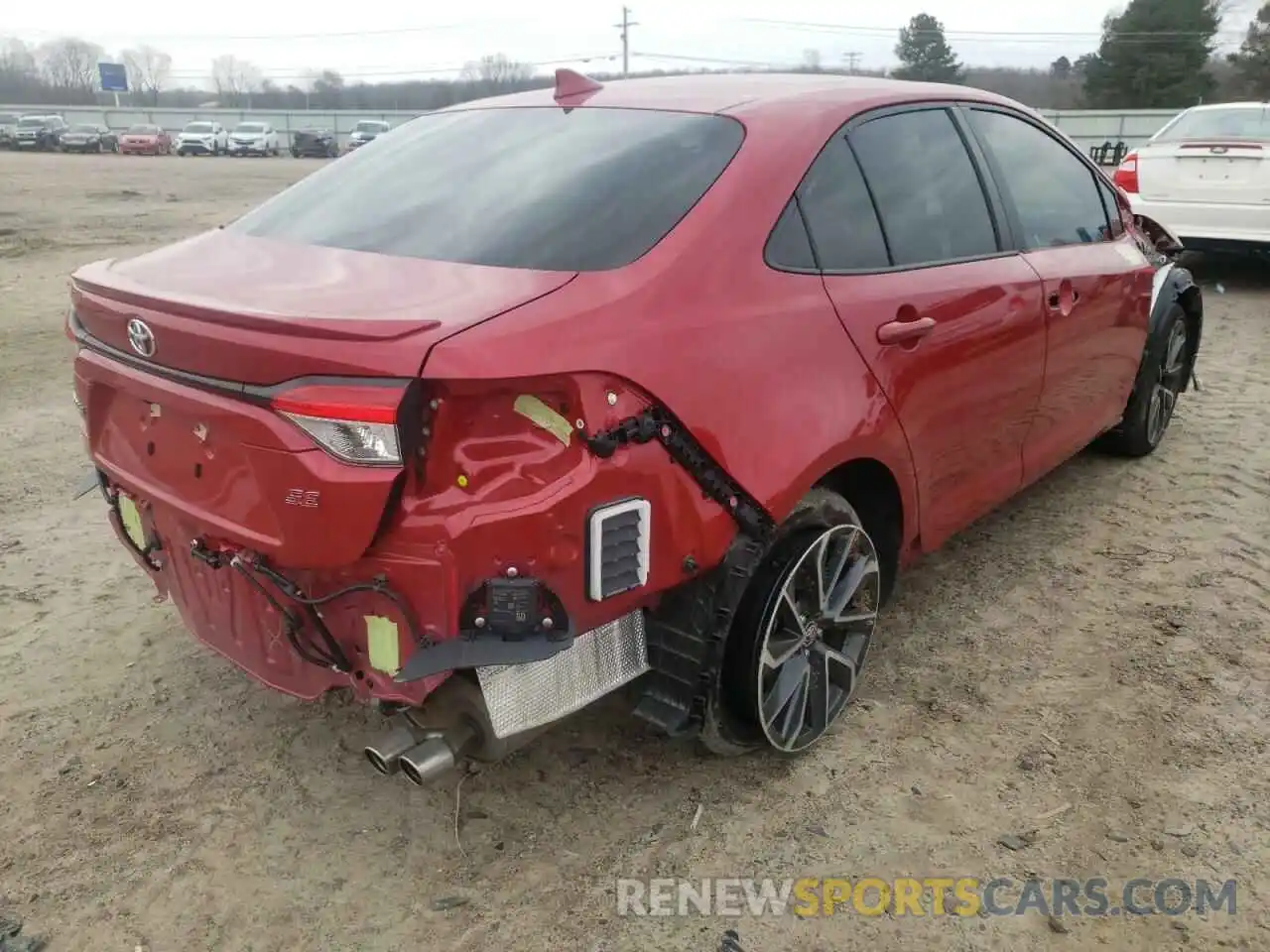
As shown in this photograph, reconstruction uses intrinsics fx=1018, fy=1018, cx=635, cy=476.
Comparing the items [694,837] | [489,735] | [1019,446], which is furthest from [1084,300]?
[489,735]

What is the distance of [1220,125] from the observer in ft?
29.5

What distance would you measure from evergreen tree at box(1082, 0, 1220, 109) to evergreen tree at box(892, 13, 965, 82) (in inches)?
494

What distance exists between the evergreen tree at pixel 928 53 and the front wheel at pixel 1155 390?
61.9 metres

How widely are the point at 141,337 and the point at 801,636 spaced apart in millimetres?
1774

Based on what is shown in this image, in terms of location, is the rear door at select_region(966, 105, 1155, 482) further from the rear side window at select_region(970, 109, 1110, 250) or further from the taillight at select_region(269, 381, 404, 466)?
the taillight at select_region(269, 381, 404, 466)

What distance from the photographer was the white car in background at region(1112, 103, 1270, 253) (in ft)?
27.2

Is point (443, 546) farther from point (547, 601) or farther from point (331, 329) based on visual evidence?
point (331, 329)

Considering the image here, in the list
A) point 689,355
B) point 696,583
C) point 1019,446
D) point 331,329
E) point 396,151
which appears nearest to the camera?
point 331,329

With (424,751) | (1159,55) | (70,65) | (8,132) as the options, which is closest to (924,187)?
(424,751)

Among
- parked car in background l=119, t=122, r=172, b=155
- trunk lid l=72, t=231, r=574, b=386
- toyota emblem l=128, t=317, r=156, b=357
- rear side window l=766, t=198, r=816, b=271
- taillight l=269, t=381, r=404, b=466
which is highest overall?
parked car in background l=119, t=122, r=172, b=155

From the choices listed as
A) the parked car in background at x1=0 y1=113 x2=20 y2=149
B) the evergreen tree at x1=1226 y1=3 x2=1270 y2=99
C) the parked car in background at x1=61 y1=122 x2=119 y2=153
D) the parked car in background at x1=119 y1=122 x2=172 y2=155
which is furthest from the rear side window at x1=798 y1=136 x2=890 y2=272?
the evergreen tree at x1=1226 y1=3 x2=1270 y2=99

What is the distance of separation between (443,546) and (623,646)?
611 mm

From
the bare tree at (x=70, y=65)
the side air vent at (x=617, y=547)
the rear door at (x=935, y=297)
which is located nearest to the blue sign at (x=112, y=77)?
the bare tree at (x=70, y=65)

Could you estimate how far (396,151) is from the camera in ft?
10.3
